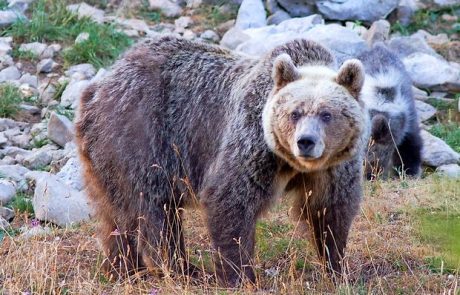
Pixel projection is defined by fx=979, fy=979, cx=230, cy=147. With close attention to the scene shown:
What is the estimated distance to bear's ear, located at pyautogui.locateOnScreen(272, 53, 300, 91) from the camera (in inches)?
223

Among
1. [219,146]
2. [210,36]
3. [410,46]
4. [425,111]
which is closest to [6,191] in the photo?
[219,146]

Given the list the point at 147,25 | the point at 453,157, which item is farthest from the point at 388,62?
the point at 147,25

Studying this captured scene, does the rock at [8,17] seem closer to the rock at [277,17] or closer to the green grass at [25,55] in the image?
the green grass at [25,55]

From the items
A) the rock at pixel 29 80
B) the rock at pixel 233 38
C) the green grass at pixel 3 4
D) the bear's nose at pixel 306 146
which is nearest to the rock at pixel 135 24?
the rock at pixel 233 38

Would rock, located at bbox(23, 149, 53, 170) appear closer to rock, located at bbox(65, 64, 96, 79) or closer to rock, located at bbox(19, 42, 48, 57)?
rock, located at bbox(65, 64, 96, 79)

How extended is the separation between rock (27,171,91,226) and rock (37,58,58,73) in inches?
136

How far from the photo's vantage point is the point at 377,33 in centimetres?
1216

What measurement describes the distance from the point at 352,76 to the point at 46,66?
20.0ft

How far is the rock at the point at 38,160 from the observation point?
9.22 meters

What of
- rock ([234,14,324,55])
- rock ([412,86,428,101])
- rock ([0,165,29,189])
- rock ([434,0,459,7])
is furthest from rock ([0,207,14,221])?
rock ([434,0,459,7])

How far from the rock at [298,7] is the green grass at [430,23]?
3.69 ft

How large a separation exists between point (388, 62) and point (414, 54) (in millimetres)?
1547

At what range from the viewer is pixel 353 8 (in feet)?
41.9

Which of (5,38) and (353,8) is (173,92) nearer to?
(5,38)
